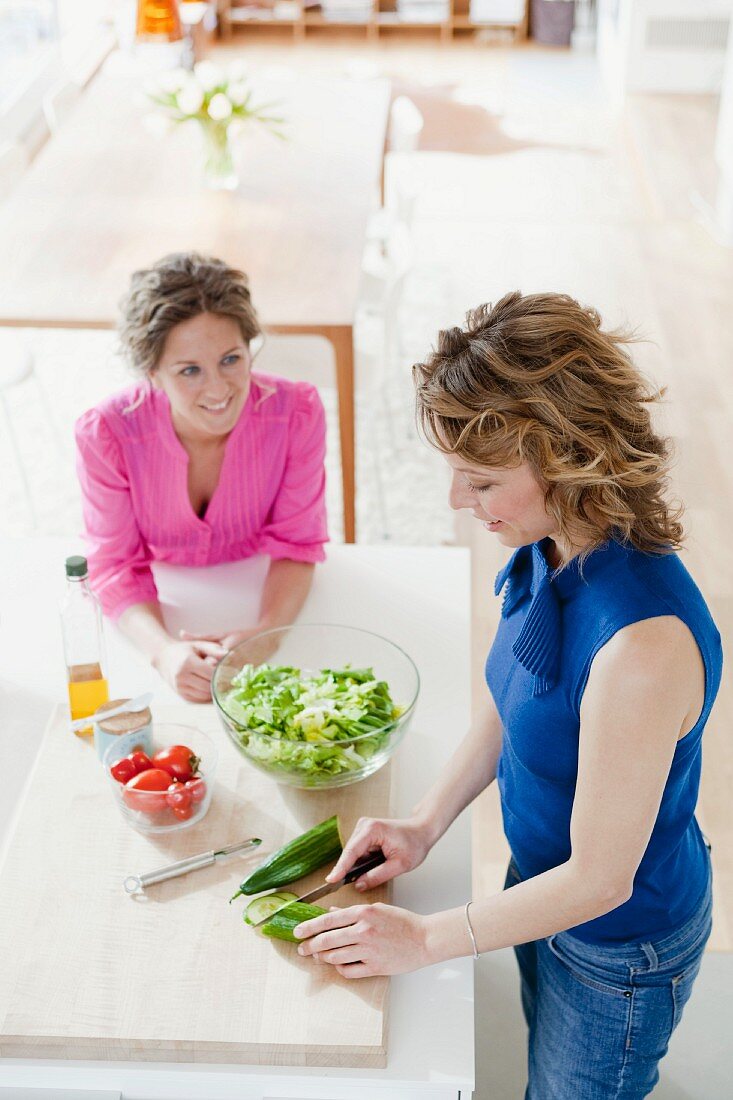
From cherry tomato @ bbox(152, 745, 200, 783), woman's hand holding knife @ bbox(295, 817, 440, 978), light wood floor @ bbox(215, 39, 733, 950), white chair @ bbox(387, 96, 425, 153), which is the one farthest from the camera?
white chair @ bbox(387, 96, 425, 153)

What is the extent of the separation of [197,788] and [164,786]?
0.13ft

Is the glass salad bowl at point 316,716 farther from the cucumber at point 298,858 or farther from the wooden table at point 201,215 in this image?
Result: the wooden table at point 201,215

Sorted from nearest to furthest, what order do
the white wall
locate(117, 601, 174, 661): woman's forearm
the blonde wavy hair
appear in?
the blonde wavy hair < locate(117, 601, 174, 661): woman's forearm < the white wall

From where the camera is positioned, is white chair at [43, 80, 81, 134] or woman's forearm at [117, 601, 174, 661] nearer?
woman's forearm at [117, 601, 174, 661]

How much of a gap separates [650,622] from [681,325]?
13.0 ft

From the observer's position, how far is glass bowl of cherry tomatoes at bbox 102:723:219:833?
4.59 feet

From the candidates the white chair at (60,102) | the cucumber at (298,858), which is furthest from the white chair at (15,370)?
the cucumber at (298,858)

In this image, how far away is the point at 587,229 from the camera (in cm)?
571

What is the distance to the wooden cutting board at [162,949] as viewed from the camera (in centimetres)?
119

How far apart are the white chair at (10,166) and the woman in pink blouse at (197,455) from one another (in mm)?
2317

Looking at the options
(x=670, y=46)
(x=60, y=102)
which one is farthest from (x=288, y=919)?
(x=670, y=46)

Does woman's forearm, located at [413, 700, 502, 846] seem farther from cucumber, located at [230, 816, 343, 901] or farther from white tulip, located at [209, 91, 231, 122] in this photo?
white tulip, located at [209, 91, 231, 122]

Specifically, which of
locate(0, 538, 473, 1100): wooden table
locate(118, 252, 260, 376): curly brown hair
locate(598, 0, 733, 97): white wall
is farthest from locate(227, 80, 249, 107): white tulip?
locate(598, 0, 733, 97): white wall

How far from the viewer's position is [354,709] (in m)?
1.46
